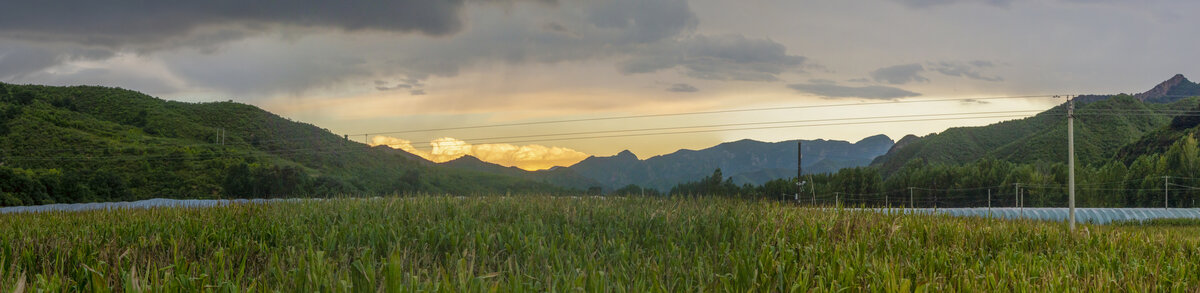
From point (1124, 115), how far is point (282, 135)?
168145 millimetres

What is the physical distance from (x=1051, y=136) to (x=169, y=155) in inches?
5502

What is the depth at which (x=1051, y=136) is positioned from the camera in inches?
4995

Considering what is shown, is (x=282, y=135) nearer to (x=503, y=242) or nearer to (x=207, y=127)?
(x=207, y=127)

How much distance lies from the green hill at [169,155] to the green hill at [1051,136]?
305 feet

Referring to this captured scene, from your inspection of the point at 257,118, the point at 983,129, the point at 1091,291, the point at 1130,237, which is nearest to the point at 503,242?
the point at 1091,291

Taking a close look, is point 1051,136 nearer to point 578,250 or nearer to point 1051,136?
point 1051,136

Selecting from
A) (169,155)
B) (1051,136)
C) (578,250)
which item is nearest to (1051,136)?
(1051,136)

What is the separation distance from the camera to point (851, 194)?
98.7m

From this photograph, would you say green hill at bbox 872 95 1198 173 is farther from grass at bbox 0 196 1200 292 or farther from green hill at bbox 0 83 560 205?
grass at bbox 0 196 1200 292

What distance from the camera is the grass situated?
627 cm

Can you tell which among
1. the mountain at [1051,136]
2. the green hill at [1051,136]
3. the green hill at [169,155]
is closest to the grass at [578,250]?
the green hill at [169,155]

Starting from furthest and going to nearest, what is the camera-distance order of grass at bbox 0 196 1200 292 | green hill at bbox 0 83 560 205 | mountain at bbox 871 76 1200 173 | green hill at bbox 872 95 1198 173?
mountain at bbox 871 76 1200 173 < green hill at bbox 872 95 1198 173 < green hill at bbox 0 83 560 205 < grass at bbox 0 196 1200 292

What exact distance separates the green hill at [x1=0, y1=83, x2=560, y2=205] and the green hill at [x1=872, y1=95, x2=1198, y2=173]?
9298 cm

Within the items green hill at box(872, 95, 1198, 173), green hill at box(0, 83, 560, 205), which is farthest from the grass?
green hill at box(872, 95, 1198, 173)
